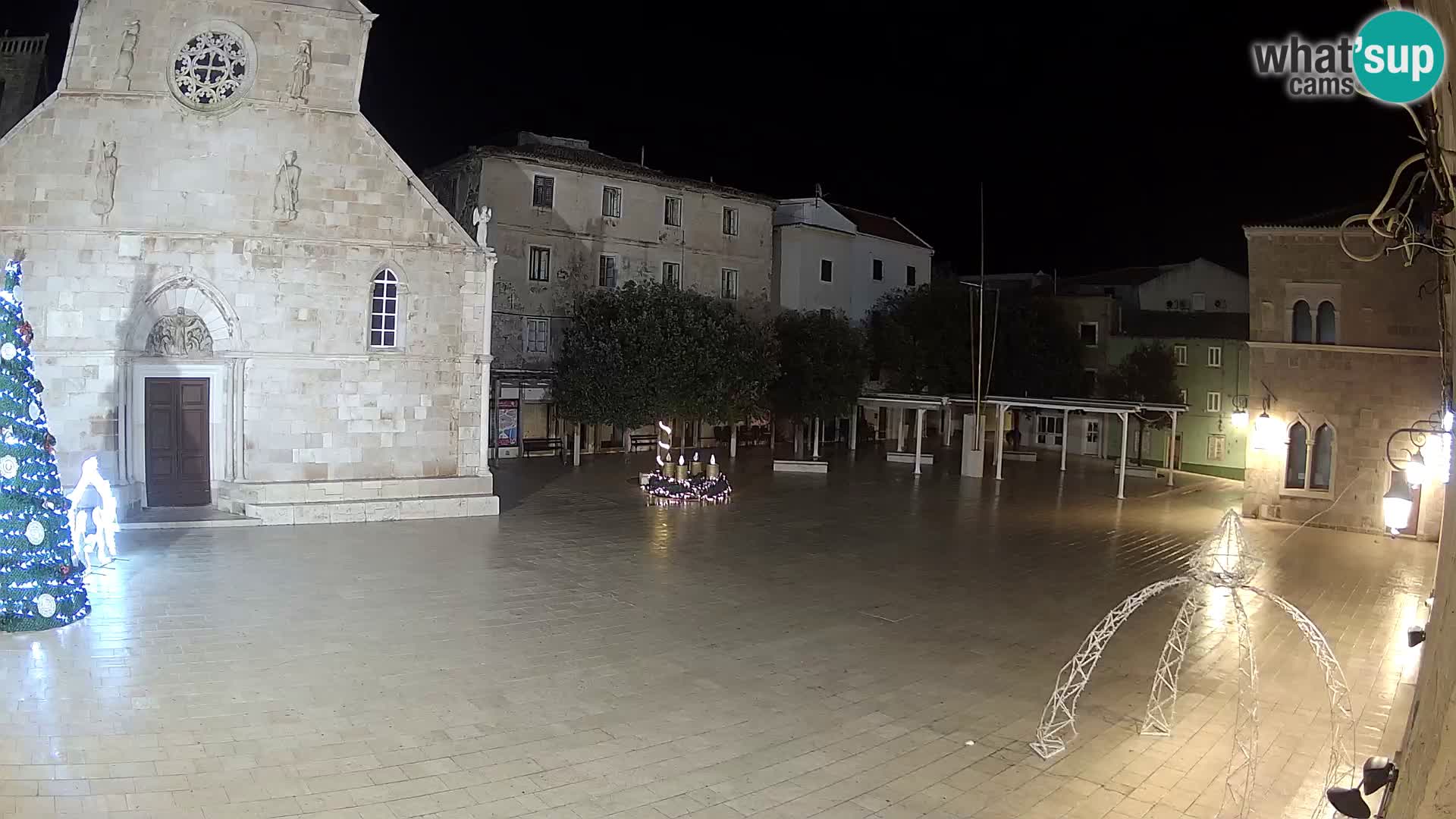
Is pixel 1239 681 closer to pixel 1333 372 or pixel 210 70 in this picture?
pixel 1333 372

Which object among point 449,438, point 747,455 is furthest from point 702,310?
point 449,438

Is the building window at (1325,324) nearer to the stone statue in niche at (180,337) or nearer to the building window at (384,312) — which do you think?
the building window at (384,312)

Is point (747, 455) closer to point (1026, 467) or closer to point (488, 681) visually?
point (1026, 467)

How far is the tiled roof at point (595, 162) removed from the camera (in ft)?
110

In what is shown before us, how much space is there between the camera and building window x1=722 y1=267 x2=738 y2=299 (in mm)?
40594

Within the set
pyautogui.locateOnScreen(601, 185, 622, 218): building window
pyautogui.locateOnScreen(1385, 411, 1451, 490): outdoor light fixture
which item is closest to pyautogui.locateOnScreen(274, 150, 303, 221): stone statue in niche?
pyautogui.locateOnScreen(601, 185, 622, 218): building window

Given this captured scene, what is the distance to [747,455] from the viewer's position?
37312 mm

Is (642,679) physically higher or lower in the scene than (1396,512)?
lower

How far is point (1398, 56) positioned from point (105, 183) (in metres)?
19.6

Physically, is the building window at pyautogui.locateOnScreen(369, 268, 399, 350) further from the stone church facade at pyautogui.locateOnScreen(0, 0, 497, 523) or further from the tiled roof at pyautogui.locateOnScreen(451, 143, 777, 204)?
the tiled roof at pyautogui.locateOnScreen(451, 143, 777, 204)

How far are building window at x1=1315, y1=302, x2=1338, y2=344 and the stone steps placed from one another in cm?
1939

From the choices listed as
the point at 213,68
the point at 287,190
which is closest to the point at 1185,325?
the point at 287,190

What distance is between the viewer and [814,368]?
36.7 m

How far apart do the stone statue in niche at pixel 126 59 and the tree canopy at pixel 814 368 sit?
74.0 ft
